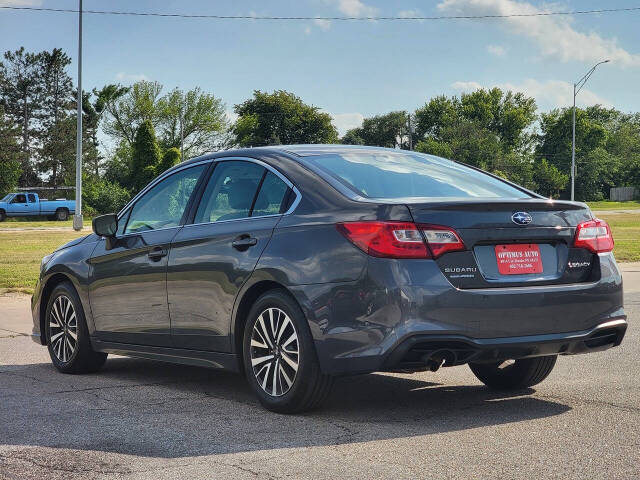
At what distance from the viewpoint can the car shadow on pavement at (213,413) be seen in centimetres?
514

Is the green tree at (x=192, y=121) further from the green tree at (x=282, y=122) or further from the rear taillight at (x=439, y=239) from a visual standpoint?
the rear taillight at (x=439, y=239)

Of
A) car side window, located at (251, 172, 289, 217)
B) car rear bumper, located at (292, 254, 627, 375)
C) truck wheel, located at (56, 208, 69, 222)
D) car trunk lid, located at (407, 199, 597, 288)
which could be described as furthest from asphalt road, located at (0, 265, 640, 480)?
truck wheel, located at (56, 208, 69, 222)

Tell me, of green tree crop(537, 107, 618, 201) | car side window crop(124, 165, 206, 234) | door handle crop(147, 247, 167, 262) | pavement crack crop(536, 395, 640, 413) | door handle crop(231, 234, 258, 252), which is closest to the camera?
pavement crack crop(536, 395, 640, 413)

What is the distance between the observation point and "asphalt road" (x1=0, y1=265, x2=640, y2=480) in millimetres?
4500

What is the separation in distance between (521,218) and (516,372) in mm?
1441

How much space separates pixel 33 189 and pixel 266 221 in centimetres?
7624

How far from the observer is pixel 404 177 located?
6.04 meters

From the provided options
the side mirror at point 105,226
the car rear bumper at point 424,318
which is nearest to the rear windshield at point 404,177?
the car rear bumper at point 424,318

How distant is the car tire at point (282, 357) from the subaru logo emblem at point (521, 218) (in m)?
1.28

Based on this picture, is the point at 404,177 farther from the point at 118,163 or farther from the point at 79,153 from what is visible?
the point at 118,163

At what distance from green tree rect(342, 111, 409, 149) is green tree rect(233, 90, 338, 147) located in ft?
66.3

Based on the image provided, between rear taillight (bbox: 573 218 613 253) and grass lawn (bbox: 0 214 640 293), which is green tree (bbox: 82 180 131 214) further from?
rear taillight (bbox: 573 218 613 253)

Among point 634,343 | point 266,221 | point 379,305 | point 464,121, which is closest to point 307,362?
point 379,305

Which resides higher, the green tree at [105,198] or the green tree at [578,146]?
the green tree at [578,146]
